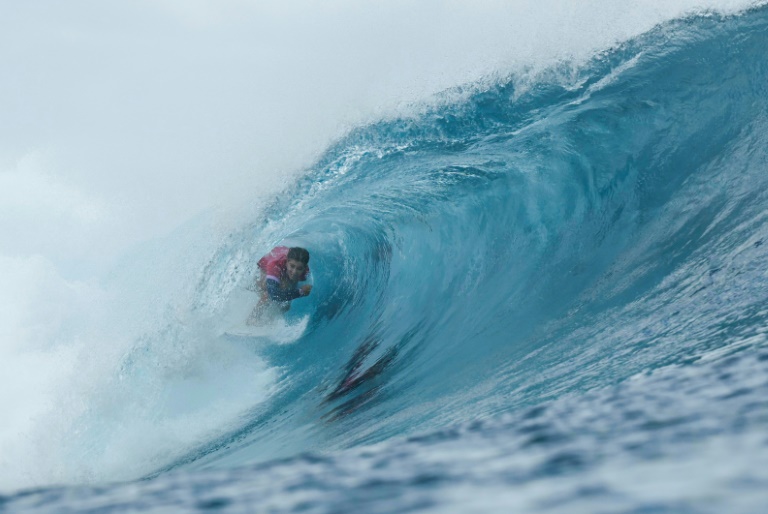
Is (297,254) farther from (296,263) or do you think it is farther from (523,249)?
(523,249)

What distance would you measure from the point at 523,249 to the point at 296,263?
198 centimetres

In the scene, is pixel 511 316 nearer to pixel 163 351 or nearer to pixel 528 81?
pixel 528 81

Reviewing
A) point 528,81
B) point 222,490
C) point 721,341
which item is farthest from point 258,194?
point 222,490

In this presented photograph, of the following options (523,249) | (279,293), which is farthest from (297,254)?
(523,249)

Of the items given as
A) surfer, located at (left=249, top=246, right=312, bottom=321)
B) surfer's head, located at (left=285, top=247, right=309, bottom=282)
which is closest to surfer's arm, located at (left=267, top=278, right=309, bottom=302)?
surfer, located at (left=249, top=246, right=312, bottom=321)

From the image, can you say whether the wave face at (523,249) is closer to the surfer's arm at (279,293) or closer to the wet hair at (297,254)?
the surfer's arm at (279,293)

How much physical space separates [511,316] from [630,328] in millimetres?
1067

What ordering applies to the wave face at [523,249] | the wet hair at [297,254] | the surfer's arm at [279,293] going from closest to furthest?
the wave face at [523,249] < the wet hair at [297,254] < the surfer's arm at [279,293]

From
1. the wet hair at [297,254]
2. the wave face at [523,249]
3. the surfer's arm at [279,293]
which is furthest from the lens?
the surfer's arm at [279,293]

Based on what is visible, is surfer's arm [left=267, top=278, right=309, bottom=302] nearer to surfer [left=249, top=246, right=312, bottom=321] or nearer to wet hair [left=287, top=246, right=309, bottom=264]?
surfer [left=249, top=246, right=312, bottom=321]

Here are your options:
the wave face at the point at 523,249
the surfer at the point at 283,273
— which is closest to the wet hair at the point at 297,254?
the surfer at the point at 283,273

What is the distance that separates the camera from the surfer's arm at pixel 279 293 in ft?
19.7

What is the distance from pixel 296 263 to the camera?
5.87 meters

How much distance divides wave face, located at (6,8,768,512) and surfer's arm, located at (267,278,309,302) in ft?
1.10
